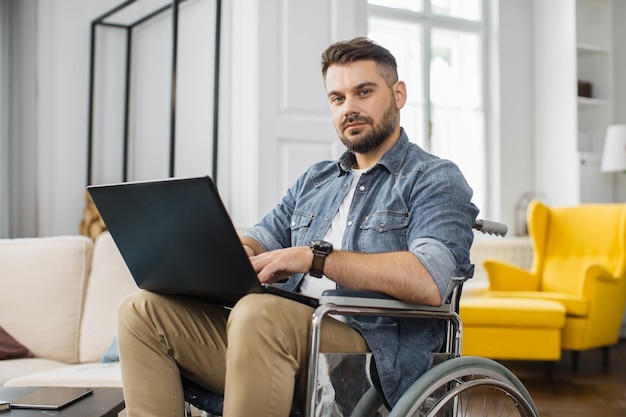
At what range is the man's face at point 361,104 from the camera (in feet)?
5.64

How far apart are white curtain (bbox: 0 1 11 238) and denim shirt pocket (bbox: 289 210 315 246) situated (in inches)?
123

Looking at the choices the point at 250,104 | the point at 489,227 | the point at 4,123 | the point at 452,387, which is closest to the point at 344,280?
the point at 452,387

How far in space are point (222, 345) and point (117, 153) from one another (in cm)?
355

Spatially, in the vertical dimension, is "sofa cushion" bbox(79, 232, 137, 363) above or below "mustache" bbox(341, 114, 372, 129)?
below

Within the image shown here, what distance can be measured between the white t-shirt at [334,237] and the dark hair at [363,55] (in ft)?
0.80

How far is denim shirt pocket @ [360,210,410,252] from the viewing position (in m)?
1.60

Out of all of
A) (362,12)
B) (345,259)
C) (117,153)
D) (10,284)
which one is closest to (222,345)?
(345,259)

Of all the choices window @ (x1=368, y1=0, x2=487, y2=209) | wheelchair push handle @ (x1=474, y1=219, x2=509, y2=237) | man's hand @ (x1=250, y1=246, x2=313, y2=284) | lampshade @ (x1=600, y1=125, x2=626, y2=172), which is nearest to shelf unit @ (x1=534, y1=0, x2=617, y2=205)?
lampshade @ (x1=600, y1=125, x2=626, y2=172)

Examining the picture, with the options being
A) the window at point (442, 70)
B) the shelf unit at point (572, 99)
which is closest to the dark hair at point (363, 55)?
the window at point (442, 70)

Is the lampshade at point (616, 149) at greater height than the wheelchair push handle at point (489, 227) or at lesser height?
greater

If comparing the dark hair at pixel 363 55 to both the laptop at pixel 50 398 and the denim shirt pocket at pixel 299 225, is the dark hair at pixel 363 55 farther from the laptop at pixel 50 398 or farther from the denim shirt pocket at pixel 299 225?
the laptop at pixel 50 398

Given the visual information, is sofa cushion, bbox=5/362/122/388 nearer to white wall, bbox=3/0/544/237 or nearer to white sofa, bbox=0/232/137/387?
white sofa, bbox=0/232/137/387

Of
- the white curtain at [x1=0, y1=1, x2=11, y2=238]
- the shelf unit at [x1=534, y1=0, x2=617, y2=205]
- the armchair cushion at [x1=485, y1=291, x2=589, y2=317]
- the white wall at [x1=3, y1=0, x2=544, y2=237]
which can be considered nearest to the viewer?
the white wall at [x1=3, y1=0, x2=544, y2=237]

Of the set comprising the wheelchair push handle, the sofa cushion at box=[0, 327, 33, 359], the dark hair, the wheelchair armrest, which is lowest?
the sofa cushion at box=[0, 327, 33, 359]
